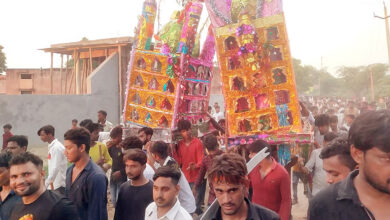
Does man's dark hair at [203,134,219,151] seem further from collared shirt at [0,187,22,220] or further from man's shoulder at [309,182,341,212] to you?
man's shoulder at [309,182,341,212]

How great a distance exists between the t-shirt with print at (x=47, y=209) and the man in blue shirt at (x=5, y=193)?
58cm

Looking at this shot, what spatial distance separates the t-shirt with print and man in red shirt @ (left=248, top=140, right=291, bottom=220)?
6.10 feet

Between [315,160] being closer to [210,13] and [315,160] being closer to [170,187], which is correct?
[170,187]

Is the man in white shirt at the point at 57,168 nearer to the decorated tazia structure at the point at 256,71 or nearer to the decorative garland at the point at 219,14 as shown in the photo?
the decorated tazia structure at the point at 256,71

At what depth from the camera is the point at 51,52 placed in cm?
1884

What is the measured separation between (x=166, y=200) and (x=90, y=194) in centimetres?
97

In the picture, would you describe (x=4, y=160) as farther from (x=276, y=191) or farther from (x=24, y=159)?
(x=276, y=191)

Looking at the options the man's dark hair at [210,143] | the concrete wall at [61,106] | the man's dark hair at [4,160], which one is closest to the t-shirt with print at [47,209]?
the man's dark hair at [4,160]

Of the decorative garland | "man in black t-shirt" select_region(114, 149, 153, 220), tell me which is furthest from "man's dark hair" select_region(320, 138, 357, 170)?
the decorative garland

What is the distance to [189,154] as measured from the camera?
6.45 metres

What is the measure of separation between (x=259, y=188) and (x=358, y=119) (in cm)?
240

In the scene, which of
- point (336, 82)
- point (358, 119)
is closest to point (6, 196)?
point (358, 119)

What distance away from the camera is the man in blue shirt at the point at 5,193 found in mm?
3650

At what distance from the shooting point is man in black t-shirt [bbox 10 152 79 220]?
300 cm
